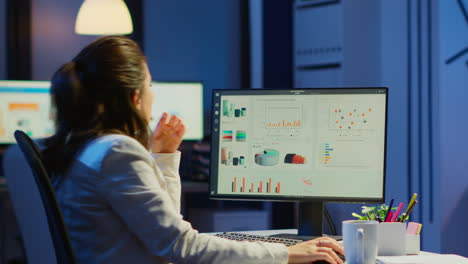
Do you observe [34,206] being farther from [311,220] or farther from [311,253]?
[311,220]

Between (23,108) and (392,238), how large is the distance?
323 cm

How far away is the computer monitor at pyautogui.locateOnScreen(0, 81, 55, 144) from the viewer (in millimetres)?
4645

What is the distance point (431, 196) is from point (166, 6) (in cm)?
235

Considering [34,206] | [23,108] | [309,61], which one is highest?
[309,61]

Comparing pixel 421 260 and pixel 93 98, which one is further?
pixel 421 260

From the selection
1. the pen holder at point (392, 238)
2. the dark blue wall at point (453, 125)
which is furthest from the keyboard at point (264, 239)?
the dark blue wall at point (453, 125)

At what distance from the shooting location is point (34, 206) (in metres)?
1.43

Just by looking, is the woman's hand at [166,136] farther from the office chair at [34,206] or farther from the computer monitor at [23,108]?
the computer monitor at [23,108]

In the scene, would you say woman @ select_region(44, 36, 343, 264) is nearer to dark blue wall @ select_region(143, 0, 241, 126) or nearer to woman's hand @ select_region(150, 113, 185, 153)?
woman's hand @ select_region(150, 113, 185, 153)

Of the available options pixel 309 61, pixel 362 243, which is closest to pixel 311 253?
pixel 362 243

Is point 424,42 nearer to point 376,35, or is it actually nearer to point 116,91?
point 376,35

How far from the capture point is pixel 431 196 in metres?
3.96

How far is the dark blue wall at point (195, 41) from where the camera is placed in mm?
5324

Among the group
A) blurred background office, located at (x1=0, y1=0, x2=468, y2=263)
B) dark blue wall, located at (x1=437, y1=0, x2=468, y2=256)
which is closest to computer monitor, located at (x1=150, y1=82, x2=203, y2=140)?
blurred background office, located at (x1=0, y1=0, x2=468, y2=263)
